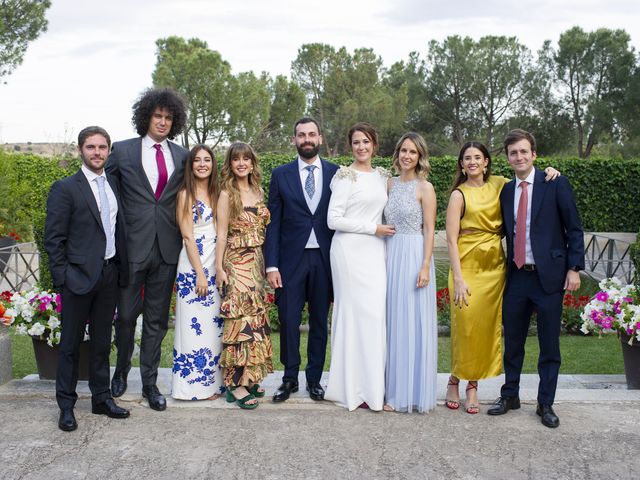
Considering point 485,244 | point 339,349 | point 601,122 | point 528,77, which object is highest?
point 528,77

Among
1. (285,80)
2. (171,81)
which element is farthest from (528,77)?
(171,81)

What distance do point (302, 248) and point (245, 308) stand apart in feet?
2.02

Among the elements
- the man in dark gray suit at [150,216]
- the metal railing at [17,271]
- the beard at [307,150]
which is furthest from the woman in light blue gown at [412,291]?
the metal railing at [17,271]

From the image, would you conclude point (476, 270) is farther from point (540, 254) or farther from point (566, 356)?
point (566, 356)

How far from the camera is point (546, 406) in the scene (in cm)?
446

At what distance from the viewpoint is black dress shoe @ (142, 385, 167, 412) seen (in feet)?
15.2

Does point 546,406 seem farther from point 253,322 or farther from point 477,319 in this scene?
point 253,322

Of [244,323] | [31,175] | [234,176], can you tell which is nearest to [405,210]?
[234,176]

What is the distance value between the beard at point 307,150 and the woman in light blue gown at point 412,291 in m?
0.63

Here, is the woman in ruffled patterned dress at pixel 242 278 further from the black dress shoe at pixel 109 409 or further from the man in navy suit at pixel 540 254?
the man in navy suit at pixel 540 254

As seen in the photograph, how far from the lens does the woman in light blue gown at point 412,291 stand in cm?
459

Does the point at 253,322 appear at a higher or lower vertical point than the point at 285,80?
lower

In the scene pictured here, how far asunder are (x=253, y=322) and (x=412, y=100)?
36.7m

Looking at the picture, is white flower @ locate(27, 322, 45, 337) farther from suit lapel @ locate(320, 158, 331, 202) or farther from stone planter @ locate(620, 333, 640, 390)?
stone planter @ locate(620, 333, 640, 390)
